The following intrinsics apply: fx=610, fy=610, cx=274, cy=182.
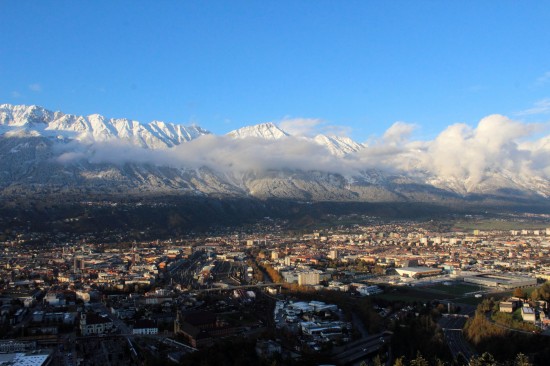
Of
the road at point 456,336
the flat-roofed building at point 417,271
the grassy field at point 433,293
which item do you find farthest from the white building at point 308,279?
the road at point 456,336

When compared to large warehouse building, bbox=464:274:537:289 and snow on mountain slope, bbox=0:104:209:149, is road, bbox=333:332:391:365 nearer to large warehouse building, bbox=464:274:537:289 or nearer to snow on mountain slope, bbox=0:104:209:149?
large warehouse building, bbox=464:274:537:289

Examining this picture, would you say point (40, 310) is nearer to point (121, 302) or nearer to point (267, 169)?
point (121, 302)

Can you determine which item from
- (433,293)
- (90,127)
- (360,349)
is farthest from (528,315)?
(90,127)

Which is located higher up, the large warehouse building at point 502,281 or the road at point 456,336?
the large warehouse building at point 502,281

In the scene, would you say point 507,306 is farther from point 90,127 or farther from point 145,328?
point 90,127

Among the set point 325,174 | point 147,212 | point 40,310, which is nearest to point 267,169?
point 325,174

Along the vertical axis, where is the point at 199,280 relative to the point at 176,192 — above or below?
below

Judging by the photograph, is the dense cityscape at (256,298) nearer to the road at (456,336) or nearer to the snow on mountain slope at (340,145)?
the road at (456,336)

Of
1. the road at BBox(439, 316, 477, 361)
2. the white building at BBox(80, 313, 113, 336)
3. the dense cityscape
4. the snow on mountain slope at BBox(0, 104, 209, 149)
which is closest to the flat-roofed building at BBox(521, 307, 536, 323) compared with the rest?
the dense cityscape
